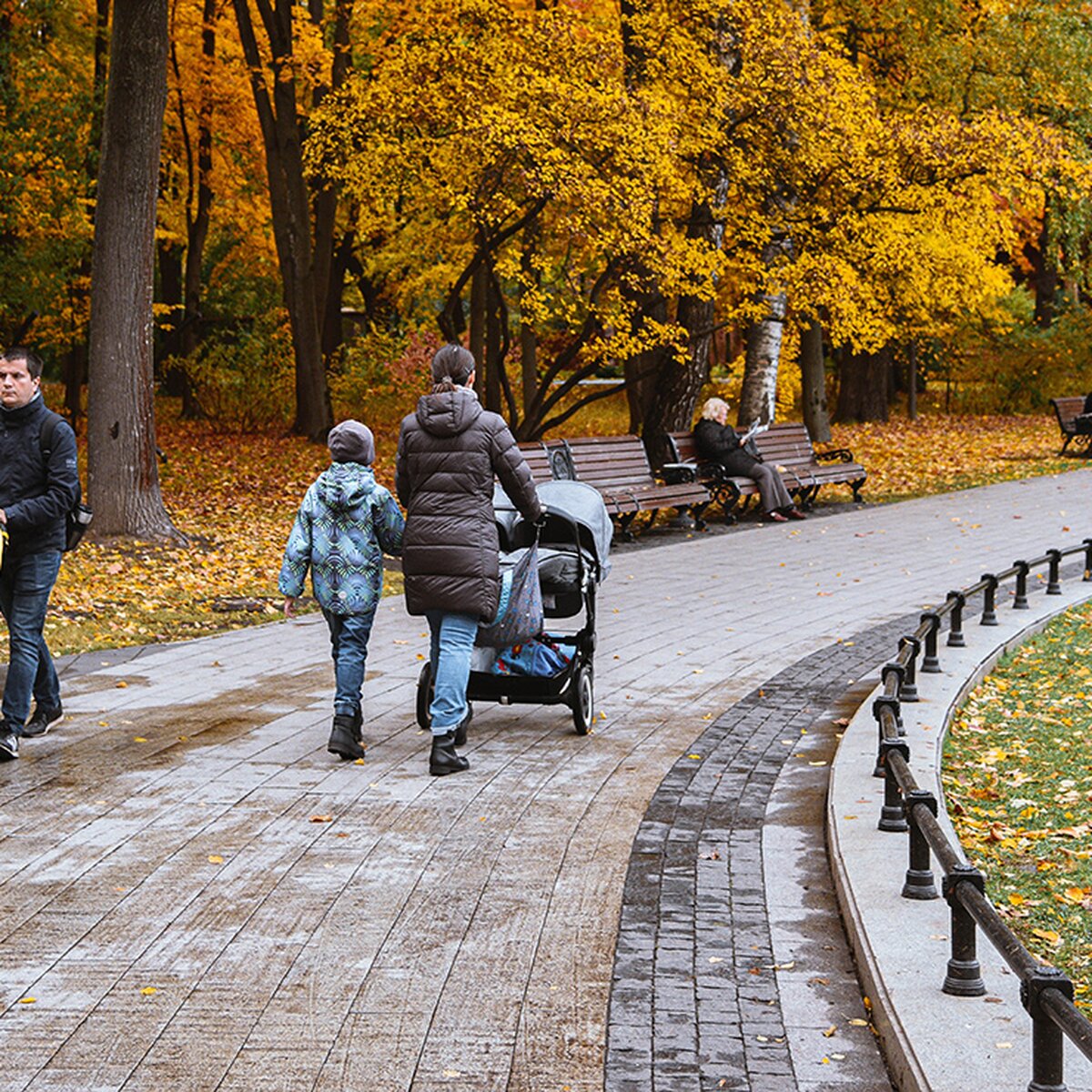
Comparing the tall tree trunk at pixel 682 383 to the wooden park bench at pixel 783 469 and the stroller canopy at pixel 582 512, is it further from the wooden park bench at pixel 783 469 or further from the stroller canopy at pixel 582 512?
the stroller canopy at pixel 582 512

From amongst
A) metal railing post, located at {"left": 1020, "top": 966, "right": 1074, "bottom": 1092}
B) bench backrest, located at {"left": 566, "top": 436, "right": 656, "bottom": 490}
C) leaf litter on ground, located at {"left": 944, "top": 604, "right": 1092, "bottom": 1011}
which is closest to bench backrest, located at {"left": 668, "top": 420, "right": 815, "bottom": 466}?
bench backrest, located at {"left": 566, "top": 436, "right": 656, "bottom": 490}

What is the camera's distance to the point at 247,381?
1185 inches

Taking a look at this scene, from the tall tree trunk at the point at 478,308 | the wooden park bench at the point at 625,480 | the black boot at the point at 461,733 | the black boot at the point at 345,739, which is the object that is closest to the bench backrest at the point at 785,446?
the wooden park bench at the point at 625,480

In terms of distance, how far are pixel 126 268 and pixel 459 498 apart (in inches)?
354

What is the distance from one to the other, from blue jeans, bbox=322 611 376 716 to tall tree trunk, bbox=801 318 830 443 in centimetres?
2151

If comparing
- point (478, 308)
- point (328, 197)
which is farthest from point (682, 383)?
point (328, 197)

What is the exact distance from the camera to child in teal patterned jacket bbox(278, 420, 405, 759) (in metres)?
7.52

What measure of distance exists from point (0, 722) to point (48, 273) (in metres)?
16.9

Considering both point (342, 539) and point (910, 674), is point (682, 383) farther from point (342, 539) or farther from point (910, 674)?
point (342, 539)

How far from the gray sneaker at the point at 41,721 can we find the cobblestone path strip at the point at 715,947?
10.5 ft

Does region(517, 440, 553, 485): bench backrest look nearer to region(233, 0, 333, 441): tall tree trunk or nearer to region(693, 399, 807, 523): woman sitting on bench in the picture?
region(693, 399, 807, 523): woman sitting on bench

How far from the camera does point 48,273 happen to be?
23141 millimetres

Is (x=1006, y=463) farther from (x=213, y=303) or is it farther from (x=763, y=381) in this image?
(x=213, y=303)

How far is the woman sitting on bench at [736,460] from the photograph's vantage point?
18.5 meters
